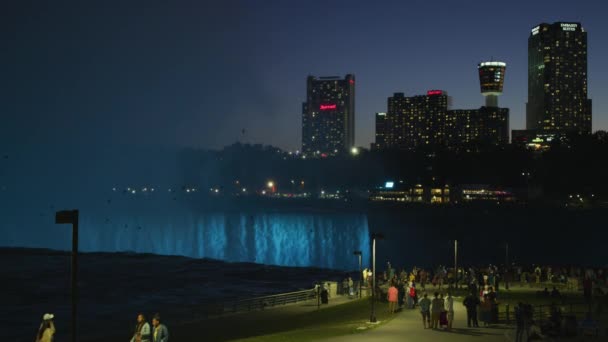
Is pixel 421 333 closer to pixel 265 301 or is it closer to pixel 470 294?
pixel 470 294

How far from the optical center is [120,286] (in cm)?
5366

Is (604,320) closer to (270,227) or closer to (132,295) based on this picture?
(132,295)

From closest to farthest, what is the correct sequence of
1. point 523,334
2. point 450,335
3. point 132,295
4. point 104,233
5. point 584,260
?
point 523,334
point 450,335
point 132,295
point 584,260
point 104,233

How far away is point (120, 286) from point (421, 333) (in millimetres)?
39772

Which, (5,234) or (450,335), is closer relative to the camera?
(450,335)

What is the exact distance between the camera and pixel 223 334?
1005 inches

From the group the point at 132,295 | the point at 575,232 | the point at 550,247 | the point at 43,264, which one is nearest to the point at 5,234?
the point at 43,264

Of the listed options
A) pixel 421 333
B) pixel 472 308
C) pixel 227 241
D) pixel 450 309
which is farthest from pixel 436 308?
pixel 227 241

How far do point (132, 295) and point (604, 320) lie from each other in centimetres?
3718

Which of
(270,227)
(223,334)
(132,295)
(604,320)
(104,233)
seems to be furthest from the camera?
(270,227)

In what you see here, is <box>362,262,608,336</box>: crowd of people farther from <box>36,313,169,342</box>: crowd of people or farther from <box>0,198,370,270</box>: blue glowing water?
<box>0,198,370,270</box>: blue glowing water

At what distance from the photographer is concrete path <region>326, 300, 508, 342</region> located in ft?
60.1

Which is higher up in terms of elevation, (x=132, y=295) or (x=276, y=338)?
(x=276, y=338)

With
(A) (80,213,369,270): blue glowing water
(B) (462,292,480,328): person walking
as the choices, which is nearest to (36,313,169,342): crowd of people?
(B) (462,292,480,328): person walking
